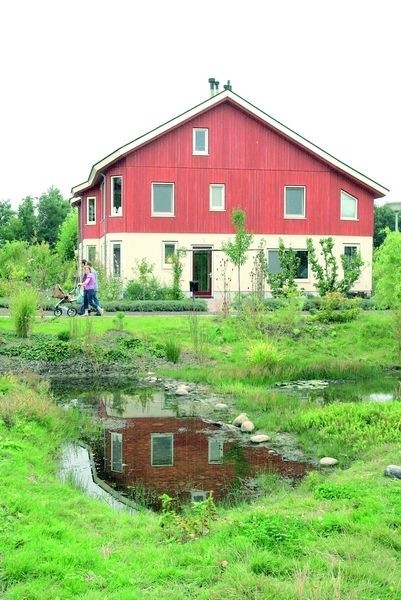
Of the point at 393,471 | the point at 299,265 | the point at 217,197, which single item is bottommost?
the point at 393,471

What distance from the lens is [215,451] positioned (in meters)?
9.66

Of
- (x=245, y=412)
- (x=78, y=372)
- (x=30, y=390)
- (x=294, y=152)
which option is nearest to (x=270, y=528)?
(x=245, y=412)

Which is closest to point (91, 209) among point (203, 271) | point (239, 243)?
point (203, 271)

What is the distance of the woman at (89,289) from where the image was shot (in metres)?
21.0

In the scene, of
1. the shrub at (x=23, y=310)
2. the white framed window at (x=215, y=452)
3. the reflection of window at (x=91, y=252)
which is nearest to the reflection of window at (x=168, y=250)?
the reflection of window at (x=91, y=252)

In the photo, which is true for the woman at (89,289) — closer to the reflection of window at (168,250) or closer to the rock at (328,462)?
the reflection of window at (168,250)

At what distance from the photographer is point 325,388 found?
49.0 ft

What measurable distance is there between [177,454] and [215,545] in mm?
4358

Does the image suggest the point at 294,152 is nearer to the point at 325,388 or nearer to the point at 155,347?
the point at 155,347

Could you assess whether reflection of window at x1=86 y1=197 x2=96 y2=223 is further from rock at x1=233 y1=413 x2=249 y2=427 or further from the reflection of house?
rock at x1=233 y1=413 x2=249 y2=427

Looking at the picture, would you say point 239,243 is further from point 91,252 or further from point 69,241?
point 69,241

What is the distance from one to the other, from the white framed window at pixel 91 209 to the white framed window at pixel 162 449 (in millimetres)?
27366

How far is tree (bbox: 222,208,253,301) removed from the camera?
94.3 ft

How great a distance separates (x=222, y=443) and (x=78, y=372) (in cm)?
672
